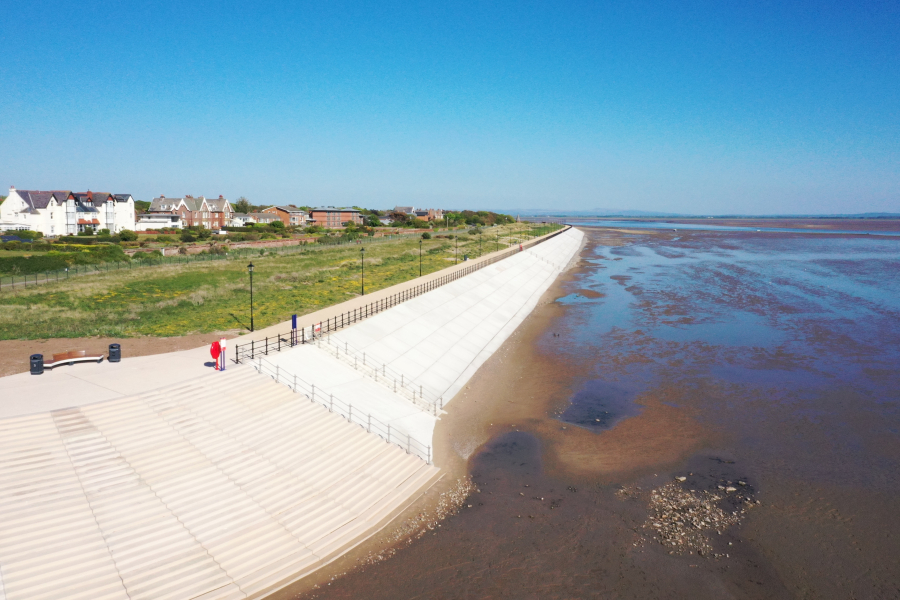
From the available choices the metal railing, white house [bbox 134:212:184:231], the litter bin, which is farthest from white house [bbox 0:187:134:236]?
the metal railing

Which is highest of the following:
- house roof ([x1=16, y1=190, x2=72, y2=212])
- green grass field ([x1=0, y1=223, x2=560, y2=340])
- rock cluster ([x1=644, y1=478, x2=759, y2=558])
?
house roof ([x1=16, y1=190, x2=72, y2=212])

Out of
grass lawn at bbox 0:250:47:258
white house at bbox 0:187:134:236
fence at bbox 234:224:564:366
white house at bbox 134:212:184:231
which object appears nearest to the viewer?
fence at bbox 234:224:564:366

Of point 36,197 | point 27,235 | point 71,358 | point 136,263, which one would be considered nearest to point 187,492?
point 71,358

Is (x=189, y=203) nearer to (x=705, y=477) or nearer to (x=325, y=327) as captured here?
(x=325, y=327)

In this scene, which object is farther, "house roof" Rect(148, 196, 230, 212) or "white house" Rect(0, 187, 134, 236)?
"house roof" Rect(148, 196, 230, 212)

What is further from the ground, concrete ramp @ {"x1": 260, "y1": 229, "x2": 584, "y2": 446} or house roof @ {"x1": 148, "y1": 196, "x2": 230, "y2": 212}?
house roof @ {"x1": 148, "y1": 196, "x2": 230, "y2": 212}

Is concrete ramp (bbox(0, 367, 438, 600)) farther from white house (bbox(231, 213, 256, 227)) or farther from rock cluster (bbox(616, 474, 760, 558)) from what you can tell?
white house (bbox(231, 213, 256, 227))

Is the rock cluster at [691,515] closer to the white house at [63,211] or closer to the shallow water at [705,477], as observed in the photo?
the shallow water at [705,477]
